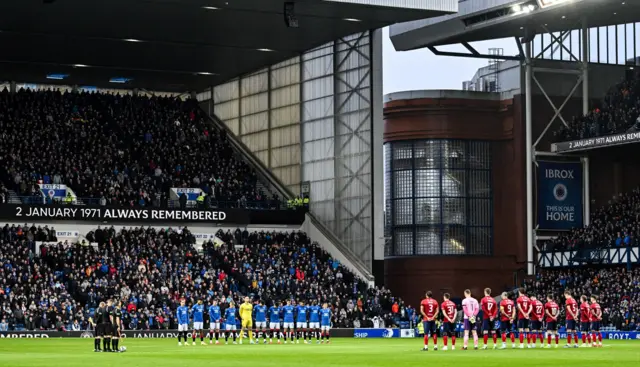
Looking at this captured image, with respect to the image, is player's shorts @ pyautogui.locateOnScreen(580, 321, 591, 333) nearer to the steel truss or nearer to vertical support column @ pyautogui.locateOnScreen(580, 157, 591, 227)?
the steel truss

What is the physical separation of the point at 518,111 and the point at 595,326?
1475 inches

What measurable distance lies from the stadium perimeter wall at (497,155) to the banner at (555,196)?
4.00ft

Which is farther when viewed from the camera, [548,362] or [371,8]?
[371,8]

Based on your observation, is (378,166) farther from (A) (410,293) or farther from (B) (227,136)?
(B) (227,136)

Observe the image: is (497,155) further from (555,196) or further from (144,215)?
(144,215)

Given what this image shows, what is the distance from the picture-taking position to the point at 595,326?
43.5 metres

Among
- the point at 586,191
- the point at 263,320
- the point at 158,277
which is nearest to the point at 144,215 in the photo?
the point at 158,277

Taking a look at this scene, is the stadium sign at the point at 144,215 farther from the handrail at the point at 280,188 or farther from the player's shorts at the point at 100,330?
the player's shorts at the point at 100,330

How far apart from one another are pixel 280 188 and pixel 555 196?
58.2 ft

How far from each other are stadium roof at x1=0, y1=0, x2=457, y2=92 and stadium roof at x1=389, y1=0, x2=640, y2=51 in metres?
5.94

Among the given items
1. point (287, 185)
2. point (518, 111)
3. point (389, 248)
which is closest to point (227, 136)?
point (287, 185)

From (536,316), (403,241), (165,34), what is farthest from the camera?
(403,241)

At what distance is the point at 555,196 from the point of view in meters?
78.8

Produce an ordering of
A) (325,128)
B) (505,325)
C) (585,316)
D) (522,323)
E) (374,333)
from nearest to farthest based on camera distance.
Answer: (505,325), (522,323), (585,316), (374,333), (325,128)
